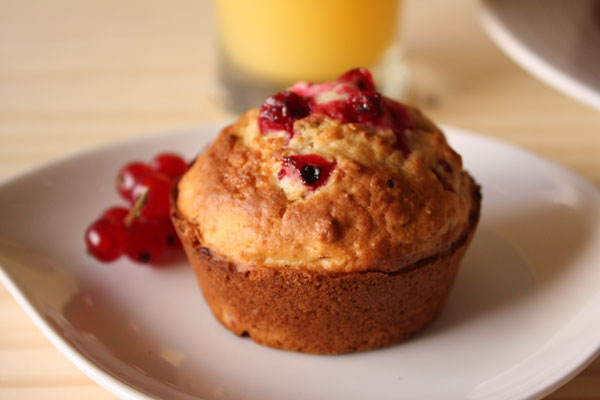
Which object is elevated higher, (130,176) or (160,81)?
(130,176)

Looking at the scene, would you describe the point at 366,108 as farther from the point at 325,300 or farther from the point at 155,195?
the point at 155,195

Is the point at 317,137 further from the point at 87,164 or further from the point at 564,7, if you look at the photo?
the point at 564,7

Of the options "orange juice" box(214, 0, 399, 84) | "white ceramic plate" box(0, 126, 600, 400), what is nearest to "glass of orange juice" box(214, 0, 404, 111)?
"orange juice" box(214, 0, 399, 84)

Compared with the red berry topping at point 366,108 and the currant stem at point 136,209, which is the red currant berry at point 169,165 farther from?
the red berry topping at point 366,108

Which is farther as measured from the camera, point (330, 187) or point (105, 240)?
point (105, 240)

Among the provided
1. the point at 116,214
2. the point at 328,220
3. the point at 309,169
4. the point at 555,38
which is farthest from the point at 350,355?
the point at 555,38
